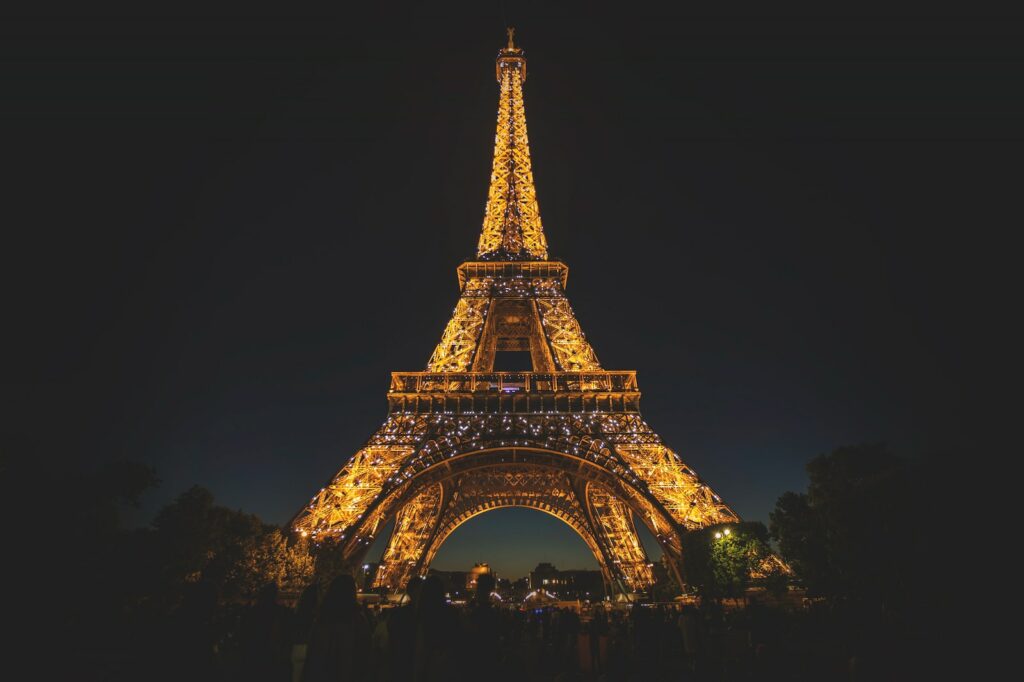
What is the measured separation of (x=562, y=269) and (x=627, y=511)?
1558cm

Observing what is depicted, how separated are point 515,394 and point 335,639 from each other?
24.1 metres

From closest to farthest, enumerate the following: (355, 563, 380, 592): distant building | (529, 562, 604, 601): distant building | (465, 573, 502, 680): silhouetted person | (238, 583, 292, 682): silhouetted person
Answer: (465, 573, 502, 680): silhouetted person
(238, 583, 292, 682): silhouetted person
(355, 563, 380, 592): distant building
(529, 562, 604, 601): distant building

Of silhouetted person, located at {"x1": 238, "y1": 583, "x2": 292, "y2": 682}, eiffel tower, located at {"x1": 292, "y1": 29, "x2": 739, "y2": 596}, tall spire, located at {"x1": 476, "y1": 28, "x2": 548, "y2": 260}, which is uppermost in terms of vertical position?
tall spire, located at {"x1": 476, "y1": 28, "x2": 548, "y2": 260}

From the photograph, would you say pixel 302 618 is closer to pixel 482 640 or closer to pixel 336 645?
pixel 336 645

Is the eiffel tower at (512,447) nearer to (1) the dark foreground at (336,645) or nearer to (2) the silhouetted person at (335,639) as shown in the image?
(1) the dark foreground at (336,645)

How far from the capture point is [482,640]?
465 centimetres

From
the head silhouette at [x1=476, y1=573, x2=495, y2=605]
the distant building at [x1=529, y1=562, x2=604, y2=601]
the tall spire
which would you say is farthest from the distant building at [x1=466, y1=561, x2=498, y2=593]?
the distant building at [x1=529, y1=562, x2=604, y2=601]

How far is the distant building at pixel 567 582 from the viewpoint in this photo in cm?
10888

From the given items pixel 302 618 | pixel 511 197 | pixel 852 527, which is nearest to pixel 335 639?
pixel 302 618

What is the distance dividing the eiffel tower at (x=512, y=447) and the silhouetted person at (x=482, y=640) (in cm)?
1943

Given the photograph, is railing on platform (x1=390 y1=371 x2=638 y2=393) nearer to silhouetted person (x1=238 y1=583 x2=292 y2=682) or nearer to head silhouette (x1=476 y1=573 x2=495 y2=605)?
silhouetted person (x1=238 y1=583 x2=292 y2=682)

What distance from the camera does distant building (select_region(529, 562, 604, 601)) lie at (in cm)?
10888

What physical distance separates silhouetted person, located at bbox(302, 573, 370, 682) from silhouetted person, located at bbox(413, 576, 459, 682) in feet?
1.53

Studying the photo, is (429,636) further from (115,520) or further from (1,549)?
(115,520)
